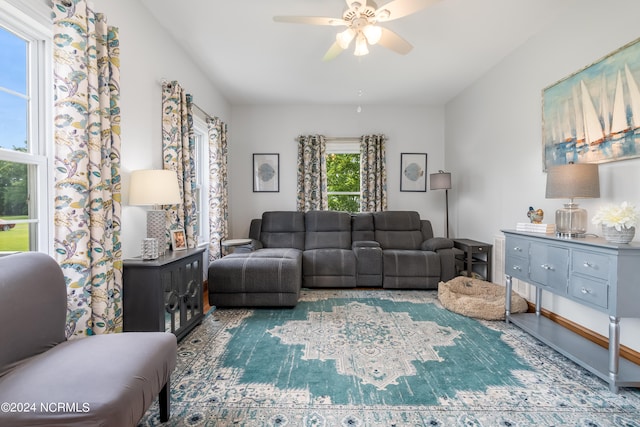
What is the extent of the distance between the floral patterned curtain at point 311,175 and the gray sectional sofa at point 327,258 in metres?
0.35

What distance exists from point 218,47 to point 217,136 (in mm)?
1187

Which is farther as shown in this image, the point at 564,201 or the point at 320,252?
the point at 320,252

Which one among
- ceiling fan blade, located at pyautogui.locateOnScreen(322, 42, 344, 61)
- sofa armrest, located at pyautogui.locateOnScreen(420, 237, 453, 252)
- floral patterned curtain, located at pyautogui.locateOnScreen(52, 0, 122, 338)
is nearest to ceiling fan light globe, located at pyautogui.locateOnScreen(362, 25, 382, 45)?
ceiling fan blade, located at pyautogui.locateOnScreen(322, 42, 344, 61)

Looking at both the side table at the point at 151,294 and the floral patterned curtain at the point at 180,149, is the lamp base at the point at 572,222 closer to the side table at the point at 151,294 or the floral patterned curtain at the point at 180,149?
the side table at the point at 151,294

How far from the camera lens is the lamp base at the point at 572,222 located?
224 cm

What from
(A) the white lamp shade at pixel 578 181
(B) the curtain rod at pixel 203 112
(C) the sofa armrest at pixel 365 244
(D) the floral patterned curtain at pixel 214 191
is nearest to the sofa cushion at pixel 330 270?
(C) the sofa armrest at pixel 365 244

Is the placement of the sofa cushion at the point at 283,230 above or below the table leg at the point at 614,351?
above

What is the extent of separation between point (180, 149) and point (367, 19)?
2075mm

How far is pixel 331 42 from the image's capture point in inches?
123

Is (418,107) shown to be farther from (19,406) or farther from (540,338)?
(19,406)

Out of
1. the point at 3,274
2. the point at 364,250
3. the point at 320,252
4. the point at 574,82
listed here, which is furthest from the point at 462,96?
the point at 3,274

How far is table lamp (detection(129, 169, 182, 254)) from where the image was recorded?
2312 mm

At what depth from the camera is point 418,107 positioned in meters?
5.30

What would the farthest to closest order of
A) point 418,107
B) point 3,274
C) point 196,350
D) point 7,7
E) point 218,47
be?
point 418,107 < point 218,47 < point 196,350 < point 7,7 < point 3,274
